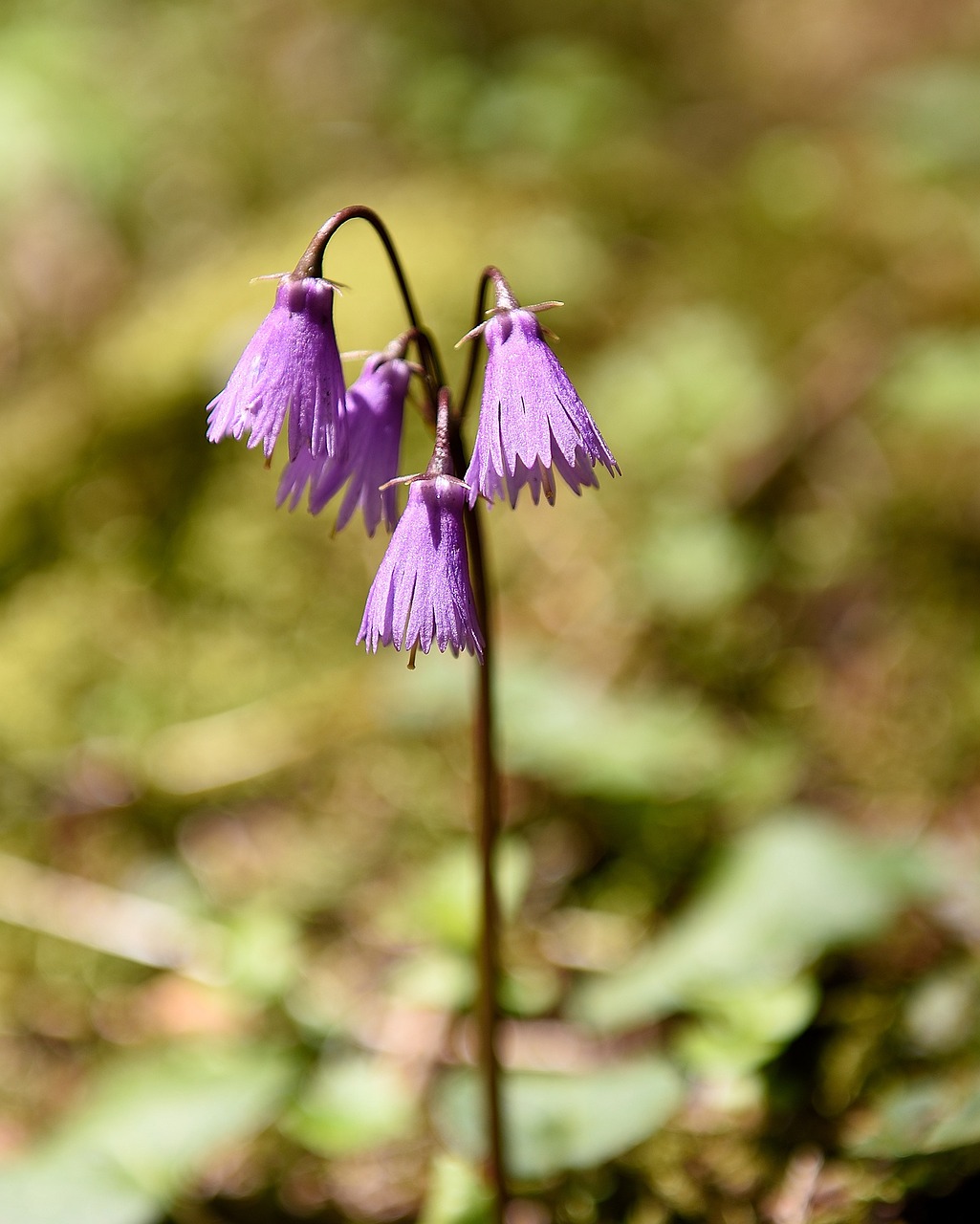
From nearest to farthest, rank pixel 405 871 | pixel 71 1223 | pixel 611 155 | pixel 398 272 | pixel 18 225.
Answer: pixel 398 272 < pixel 71 1223 < pixel 405 871 < pixel 611 155 < pixel 18 225

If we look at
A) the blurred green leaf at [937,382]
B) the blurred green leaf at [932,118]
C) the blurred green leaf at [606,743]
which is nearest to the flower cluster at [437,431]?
the blurred green leaf at [606,743]

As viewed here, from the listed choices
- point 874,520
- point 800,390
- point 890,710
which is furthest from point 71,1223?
point 800,390

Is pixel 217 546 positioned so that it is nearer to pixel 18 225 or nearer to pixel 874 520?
pixel 874 520

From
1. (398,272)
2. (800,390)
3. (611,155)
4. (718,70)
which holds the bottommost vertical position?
(398,272)

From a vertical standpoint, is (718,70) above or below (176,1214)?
above

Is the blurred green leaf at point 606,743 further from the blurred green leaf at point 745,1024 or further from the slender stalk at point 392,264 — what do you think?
the slender stalk at point 392,264

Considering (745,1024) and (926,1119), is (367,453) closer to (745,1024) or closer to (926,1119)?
(745,1024)
